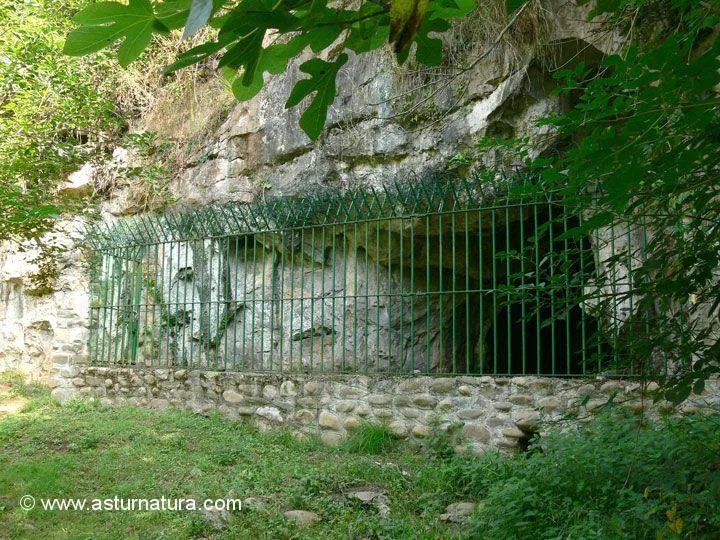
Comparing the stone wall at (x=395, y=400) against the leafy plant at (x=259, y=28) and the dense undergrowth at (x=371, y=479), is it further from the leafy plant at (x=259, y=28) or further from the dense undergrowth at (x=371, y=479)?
the leafy plant at (x=259, y=28)

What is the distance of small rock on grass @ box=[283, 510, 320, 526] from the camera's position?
3.96 meters

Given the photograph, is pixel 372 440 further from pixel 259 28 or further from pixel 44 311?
pixel 44 311

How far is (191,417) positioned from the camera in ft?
22.0

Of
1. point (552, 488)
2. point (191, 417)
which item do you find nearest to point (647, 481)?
point (552, 488)

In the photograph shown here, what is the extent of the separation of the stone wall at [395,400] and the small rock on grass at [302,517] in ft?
5.24

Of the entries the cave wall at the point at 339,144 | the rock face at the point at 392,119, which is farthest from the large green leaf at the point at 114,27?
the rock face at the point at 392,119

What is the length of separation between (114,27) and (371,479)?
13.8 feet

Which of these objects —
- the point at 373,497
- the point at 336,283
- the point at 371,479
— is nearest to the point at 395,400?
the point at 371,479

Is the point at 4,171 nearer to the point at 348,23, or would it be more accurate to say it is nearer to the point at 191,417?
the point at 191,417

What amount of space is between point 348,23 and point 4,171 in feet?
18.4

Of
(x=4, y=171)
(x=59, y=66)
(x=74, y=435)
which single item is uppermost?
(x=59, y=66)

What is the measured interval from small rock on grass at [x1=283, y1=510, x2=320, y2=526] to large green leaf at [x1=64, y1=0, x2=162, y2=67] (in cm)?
348

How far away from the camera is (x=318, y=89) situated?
4.15 ft

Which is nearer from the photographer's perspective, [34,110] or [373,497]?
[373,497]
